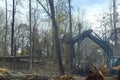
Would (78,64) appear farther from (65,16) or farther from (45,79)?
(45,79)

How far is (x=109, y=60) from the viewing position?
32.8m

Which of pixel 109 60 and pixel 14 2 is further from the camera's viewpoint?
pixel 14 2

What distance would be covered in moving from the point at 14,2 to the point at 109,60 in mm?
25079

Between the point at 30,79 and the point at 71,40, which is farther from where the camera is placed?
the point at 71,40

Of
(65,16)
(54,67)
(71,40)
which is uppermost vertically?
(65,16)

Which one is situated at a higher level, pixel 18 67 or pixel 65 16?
pixel 65 16

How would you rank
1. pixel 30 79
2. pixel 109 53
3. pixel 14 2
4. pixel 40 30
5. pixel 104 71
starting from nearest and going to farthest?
pixel 30 79 → pixel 104 71 → pixel 109 53 → pixel 14 2 → pixel 40 30

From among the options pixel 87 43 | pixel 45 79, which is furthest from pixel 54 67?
pixel 87 43

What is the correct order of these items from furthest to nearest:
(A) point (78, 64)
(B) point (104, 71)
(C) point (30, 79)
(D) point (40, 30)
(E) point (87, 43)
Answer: (E) point (87, 43) → (D) point (40, 30) → (A) point (78, 64) → (B) point (104, 71) → (C) point (30, 79)

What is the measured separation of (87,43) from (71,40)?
36.3 m

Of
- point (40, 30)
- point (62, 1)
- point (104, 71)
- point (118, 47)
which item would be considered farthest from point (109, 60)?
point (40, 30)

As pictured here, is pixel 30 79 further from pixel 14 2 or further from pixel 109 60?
pixel 14 2

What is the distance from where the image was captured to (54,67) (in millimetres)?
43938

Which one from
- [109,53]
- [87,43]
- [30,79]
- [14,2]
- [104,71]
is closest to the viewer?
[30,79]
